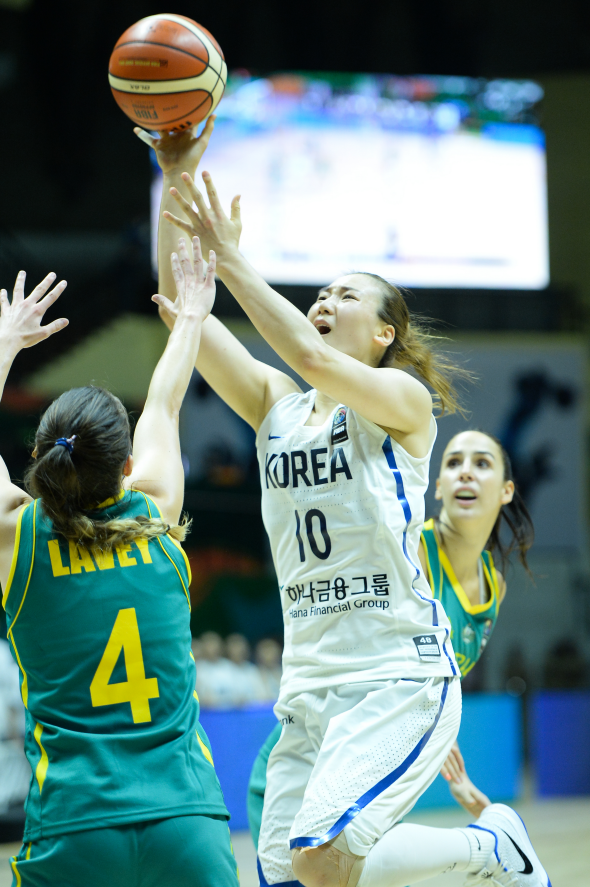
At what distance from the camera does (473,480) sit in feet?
12.4

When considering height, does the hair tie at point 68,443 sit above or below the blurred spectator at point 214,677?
above

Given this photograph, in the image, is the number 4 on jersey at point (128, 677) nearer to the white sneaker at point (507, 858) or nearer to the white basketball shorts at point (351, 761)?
the white basketball shorts at point (351, 761)

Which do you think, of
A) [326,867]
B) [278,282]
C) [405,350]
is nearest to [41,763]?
[326,867]

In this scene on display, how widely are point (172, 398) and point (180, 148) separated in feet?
3.73

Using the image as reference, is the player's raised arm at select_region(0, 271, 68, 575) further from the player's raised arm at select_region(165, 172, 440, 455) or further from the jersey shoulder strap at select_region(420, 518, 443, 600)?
the jersey shoulder strap at select_region(420, 518, 443, 600)

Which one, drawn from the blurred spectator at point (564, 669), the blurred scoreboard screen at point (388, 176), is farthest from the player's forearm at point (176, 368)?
the blurred spectator at point (564, 669)

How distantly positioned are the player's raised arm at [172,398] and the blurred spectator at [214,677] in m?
6.73

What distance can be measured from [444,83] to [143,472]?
47.2ft

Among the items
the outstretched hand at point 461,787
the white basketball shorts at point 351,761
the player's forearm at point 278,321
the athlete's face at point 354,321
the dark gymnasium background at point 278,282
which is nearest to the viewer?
the white basketball shorts at point 351,761

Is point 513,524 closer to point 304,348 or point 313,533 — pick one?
point 313,533

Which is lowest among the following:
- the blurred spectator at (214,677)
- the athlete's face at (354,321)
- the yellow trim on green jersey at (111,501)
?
the blurred spectator at (214,677)

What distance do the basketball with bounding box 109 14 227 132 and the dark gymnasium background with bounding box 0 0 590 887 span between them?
8692mm

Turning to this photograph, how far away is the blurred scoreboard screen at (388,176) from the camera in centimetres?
1442

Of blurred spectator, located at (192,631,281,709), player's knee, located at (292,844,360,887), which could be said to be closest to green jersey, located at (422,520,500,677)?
player's knee, located at (292,844,360,887)
